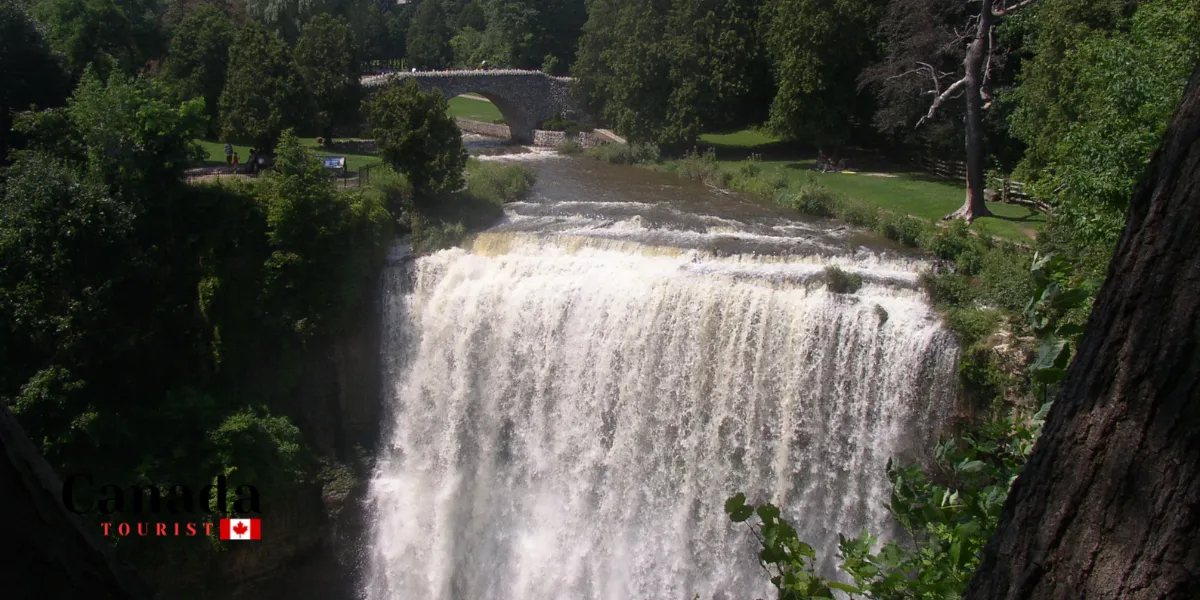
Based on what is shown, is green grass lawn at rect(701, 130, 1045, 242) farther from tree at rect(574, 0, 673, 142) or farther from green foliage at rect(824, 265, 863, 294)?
green foliage at rect(824, 265, 863, 294)

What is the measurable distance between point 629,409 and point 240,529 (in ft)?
23.5

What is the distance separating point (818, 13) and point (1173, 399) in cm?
3022

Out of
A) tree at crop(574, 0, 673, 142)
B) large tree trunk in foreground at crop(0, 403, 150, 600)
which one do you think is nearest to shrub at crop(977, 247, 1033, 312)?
large tree trunk in foreground at crop(0, 403, 150, 600)

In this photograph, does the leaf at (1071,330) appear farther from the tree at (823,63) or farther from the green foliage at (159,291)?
the tree at (823,63)

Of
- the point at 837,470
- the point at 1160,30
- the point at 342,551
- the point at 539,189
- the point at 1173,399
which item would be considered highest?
the point at 1160,30

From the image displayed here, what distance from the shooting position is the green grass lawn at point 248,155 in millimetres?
28078

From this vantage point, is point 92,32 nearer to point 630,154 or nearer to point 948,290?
point 630,154

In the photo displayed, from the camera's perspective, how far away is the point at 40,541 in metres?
2.07

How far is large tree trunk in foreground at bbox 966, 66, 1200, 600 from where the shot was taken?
2.17m

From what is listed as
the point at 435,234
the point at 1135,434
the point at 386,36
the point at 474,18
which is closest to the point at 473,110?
the point at 386,36

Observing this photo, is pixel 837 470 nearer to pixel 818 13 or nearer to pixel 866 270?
pixel 866 270

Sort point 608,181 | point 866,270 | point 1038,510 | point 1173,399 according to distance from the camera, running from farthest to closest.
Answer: point 608,181 → point 866,270 → point 1038,510 → point 1173,399

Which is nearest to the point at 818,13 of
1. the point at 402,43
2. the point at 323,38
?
the point at 323,38

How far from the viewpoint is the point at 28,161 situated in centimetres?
1702
